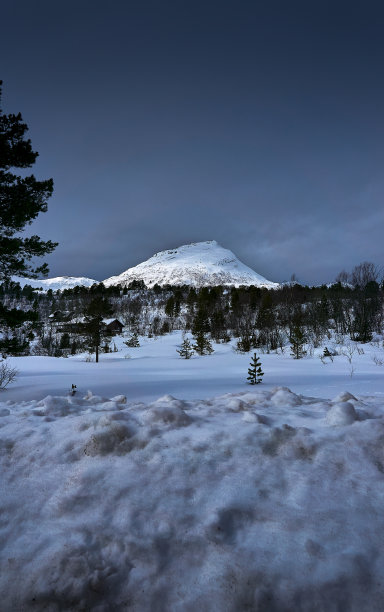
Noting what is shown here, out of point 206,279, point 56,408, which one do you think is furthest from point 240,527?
point 206,279

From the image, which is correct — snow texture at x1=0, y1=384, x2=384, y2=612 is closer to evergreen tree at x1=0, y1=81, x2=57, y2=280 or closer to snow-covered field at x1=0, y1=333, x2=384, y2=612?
snow-covered field at x1=0, y1=333, x2=384, y2=612

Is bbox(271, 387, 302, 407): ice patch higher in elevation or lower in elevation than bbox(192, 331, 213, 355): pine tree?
higher

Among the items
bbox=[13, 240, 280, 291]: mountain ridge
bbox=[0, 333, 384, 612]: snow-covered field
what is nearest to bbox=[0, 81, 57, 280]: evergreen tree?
bbox=[0, 333, 384, 612]: snow-covered field

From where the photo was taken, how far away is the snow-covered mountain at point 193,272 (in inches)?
5197

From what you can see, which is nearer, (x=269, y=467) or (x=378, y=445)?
(x=269, y=467)

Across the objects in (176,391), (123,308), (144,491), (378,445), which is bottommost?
(176,391)

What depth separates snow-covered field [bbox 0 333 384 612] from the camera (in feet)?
3.77

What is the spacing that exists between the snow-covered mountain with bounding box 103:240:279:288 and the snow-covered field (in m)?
114

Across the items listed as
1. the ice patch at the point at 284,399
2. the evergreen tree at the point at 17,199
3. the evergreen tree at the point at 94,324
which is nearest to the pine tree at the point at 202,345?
the evergreen tree at the point at 94,324

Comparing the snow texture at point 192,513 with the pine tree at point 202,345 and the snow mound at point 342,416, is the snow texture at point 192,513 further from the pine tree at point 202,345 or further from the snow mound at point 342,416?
the pine tree at point 202,345

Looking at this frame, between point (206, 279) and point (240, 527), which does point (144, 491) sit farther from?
point (206, 279)

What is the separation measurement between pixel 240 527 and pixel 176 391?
21.2 feet

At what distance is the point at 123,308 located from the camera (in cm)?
5925

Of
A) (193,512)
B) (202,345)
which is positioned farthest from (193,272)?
(193,512)
